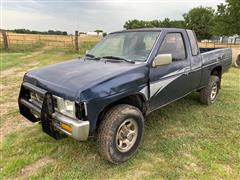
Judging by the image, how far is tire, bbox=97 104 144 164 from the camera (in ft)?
9.28

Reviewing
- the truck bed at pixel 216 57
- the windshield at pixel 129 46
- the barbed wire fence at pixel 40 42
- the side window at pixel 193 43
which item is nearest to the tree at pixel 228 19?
the barbed wire fence at pixel 40 42

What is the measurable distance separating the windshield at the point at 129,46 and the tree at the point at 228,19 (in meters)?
23.6

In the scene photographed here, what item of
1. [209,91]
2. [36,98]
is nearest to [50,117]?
[36,98]

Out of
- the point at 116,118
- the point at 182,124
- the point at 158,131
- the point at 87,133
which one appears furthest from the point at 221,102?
the point at 87,133

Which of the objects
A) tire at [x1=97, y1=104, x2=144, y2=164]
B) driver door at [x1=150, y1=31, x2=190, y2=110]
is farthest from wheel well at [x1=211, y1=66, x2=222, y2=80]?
tire at [x1=97, y1=104, x2=144, y2=164]

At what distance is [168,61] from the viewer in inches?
135

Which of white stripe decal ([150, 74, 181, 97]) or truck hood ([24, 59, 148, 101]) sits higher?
truck hood ([24, 59, 148, 101])

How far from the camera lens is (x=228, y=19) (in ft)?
82.5

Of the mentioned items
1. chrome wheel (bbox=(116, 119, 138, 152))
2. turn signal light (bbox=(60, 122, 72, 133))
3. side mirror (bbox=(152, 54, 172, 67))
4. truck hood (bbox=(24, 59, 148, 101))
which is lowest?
chrome wheel (bbox=(116, 119, 138, 152))

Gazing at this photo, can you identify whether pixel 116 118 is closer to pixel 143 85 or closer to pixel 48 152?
pixel 143 85

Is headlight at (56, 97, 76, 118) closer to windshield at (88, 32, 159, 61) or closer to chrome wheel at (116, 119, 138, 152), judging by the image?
chrome wheel at (116, 119, 138, 152)

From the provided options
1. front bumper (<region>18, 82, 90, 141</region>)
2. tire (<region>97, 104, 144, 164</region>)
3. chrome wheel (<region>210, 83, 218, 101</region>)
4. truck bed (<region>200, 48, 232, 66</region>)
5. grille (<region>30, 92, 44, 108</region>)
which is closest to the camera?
front bumper (<region>18, 82, 90, 141</region>)

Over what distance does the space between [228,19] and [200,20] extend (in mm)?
39750

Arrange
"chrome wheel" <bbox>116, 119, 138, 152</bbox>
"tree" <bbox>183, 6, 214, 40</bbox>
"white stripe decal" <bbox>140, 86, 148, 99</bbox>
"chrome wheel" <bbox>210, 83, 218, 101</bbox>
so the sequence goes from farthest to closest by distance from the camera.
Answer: "tree" <bbox>183, 6, 214, 40</bbox> → "chrome wheel" <bbox>210, 83, 218, 101</bbox> → "white stripe decal" <bbox>140, 86, 148, 99</bbox> → "chrome wheel" <bbox>116, 119, 138, 152</bbox>
